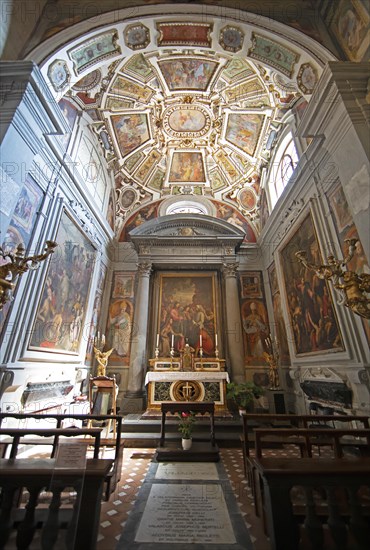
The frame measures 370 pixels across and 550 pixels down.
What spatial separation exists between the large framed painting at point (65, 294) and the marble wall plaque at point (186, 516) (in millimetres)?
4147

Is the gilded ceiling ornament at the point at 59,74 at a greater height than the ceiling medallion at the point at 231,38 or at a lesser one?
lesser

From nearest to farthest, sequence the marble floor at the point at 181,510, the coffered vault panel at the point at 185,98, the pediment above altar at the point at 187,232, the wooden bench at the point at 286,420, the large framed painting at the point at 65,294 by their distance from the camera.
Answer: the marble floor at the point at 181,510 → the wooden bench at the point at 286,420 → the coffered vault panel at the point at 185,98 → the large framed painting at the point at 65,294 → the pediment above altar at the point at 187,232

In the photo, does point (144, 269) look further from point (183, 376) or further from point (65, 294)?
point (183, 376)

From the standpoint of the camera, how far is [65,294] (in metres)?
7.66

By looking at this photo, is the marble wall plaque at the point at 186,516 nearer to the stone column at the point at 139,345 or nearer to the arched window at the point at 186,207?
the stone column at the point at 139,345

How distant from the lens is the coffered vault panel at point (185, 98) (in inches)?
247

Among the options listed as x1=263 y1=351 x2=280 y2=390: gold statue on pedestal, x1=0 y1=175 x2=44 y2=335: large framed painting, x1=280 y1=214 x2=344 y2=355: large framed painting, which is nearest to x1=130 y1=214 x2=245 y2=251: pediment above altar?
x1=280 y1=214 x2=344 y2=355: large framed painting

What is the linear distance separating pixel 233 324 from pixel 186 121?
8.45 meters

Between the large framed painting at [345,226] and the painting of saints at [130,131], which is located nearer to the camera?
the large framed painting at [345,226]

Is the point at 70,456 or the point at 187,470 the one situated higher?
the point at 70,456

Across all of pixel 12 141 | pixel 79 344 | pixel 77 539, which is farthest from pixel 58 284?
pixel 77 539

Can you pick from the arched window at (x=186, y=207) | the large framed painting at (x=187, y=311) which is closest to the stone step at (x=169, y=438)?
the large framed painting at (x=187, y=311)

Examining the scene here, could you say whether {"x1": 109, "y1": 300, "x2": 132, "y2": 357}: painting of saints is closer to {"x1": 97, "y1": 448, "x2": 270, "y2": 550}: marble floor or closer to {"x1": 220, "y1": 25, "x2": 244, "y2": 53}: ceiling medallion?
{"x1": 97, "y1": 448, "x2": 270, "y2": 550}: marble floor

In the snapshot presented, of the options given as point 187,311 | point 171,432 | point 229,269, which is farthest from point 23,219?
point 229,269
